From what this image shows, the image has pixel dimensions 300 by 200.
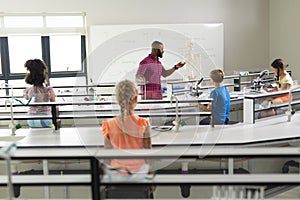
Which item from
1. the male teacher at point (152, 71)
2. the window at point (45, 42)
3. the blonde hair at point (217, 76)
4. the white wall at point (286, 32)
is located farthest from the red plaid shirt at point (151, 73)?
the white wall at point (286, 32)

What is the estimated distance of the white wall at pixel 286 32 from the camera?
262 inches

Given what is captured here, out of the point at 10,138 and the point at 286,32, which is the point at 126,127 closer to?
the point at 10,138

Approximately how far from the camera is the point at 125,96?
77.5 inches

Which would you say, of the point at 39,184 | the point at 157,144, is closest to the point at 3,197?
the point at 157,144

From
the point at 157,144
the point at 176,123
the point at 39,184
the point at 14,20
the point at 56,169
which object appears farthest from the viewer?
the point at 14,20

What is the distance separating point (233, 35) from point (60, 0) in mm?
3186

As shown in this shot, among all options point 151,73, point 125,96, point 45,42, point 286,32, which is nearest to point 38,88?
point 151,73

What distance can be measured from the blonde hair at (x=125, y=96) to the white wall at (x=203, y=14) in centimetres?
475

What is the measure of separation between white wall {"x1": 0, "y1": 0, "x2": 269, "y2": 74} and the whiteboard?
0.17 meters

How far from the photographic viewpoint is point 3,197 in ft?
9.52

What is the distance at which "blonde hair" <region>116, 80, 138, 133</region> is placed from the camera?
1.96 meters

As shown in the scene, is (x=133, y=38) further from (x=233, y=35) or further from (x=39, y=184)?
(x=39, y=184)

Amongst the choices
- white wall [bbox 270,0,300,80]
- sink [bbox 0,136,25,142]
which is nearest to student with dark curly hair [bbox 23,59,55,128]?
sink [bbox 0,136,25,142]

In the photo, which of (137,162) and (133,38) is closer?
(137,162)
